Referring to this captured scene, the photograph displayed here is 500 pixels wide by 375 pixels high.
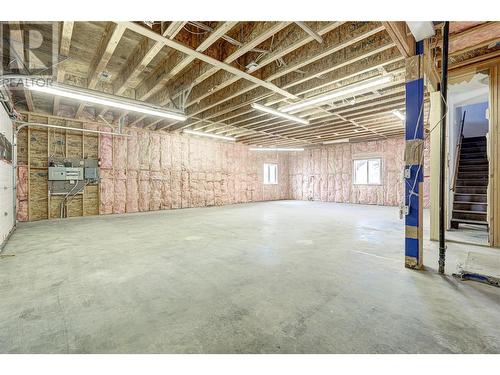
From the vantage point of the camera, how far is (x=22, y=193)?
6.62 meters

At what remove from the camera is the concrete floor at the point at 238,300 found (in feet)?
5.18

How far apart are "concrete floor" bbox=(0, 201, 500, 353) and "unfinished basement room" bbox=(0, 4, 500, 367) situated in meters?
0.02

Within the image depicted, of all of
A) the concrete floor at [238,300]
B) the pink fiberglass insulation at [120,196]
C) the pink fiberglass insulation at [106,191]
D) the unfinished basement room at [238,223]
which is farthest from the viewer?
the pink fiberglass insulation at [120,196]

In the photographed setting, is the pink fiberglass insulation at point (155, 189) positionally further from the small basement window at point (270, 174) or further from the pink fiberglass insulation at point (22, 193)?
the small basement window at point (270, 174)

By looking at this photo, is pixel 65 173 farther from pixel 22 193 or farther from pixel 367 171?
pixel 367 171

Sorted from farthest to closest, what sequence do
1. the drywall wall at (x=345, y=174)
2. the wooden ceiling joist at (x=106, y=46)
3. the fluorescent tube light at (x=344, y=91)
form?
the drywall wall at (x=345, y=174)
the fluorescent tube light at (x=344, y=91)
the wooden ceiling joist at (x=106, y=46)

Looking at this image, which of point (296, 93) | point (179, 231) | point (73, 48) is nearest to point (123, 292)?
point (179, 231)

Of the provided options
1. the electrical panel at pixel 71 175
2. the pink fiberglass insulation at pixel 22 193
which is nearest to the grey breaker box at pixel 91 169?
the electrical panel at pixel 71 175

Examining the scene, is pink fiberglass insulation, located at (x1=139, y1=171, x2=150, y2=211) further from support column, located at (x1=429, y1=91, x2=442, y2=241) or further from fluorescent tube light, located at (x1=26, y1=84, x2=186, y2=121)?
support column, located at (x1=429, y1=91, x2=442, y2=241)

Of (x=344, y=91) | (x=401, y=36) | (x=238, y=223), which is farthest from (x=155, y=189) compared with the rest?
(x=401, y=36)

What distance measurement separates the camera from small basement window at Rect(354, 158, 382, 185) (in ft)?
37.2

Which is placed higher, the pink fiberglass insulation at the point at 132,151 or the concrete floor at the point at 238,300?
the pink fiberglass insulation at the point at 132,151

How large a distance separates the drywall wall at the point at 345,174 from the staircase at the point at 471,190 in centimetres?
306

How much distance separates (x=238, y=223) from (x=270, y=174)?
27.7 feet
